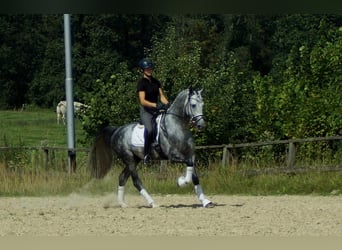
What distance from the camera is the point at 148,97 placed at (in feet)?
34.9

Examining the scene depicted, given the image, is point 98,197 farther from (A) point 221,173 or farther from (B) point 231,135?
(B) point 231,135

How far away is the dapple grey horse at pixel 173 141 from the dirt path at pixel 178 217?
0.45 m

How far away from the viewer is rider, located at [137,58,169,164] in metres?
10.5

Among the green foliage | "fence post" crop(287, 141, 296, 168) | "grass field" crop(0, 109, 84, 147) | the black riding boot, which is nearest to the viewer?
the black riding boot

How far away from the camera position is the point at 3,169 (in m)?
17.1

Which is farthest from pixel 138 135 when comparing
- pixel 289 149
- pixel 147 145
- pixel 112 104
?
pixel 112 104

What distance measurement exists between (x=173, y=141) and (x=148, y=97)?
30.3 inches

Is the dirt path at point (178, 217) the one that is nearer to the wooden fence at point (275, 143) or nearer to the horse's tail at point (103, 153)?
the horse's tail at point (103, 153)

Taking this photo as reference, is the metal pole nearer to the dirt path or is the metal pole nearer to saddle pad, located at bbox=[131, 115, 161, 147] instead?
the dirt path

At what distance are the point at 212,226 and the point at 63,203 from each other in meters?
4.62

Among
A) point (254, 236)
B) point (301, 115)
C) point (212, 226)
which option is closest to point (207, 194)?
point (301, 115)

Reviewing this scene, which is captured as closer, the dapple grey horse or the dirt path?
the dirt path

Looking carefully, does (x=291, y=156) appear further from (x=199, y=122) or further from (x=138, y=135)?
(x=199, y=122)

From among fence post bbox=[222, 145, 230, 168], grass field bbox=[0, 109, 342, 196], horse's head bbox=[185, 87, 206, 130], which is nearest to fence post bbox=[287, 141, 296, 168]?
grass field bbox=[0, 109, 342, 196]
